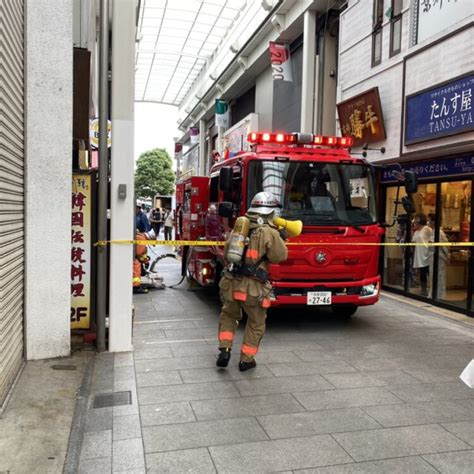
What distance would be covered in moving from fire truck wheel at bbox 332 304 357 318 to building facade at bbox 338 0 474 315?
1.96m

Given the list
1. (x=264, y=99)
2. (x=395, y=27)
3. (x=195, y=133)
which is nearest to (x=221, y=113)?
(x=264, y=99)

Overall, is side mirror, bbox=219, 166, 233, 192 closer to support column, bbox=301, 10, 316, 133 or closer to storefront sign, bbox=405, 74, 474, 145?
storefront sign, bbox=405, 74, 474, 145

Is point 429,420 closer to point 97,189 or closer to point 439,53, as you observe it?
point 97,189

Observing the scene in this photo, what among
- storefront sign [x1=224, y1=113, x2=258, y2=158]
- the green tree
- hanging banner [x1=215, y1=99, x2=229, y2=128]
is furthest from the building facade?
the green tree

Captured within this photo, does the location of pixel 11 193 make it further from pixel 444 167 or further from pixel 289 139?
pixel 444 167

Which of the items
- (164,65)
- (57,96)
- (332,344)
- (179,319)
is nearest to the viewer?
(57,96)

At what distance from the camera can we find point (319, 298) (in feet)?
22.2

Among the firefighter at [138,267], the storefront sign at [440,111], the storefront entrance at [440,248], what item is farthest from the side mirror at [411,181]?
the firefighter at [138,267]

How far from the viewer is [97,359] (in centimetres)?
559

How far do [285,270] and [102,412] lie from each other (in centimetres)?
317

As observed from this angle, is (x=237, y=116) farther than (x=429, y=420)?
Yes

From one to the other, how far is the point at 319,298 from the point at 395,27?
19.9ft

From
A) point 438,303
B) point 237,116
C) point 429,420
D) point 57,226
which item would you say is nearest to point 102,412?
point 57,226

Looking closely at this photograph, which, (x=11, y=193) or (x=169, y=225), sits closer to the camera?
(x=11, y=193)
